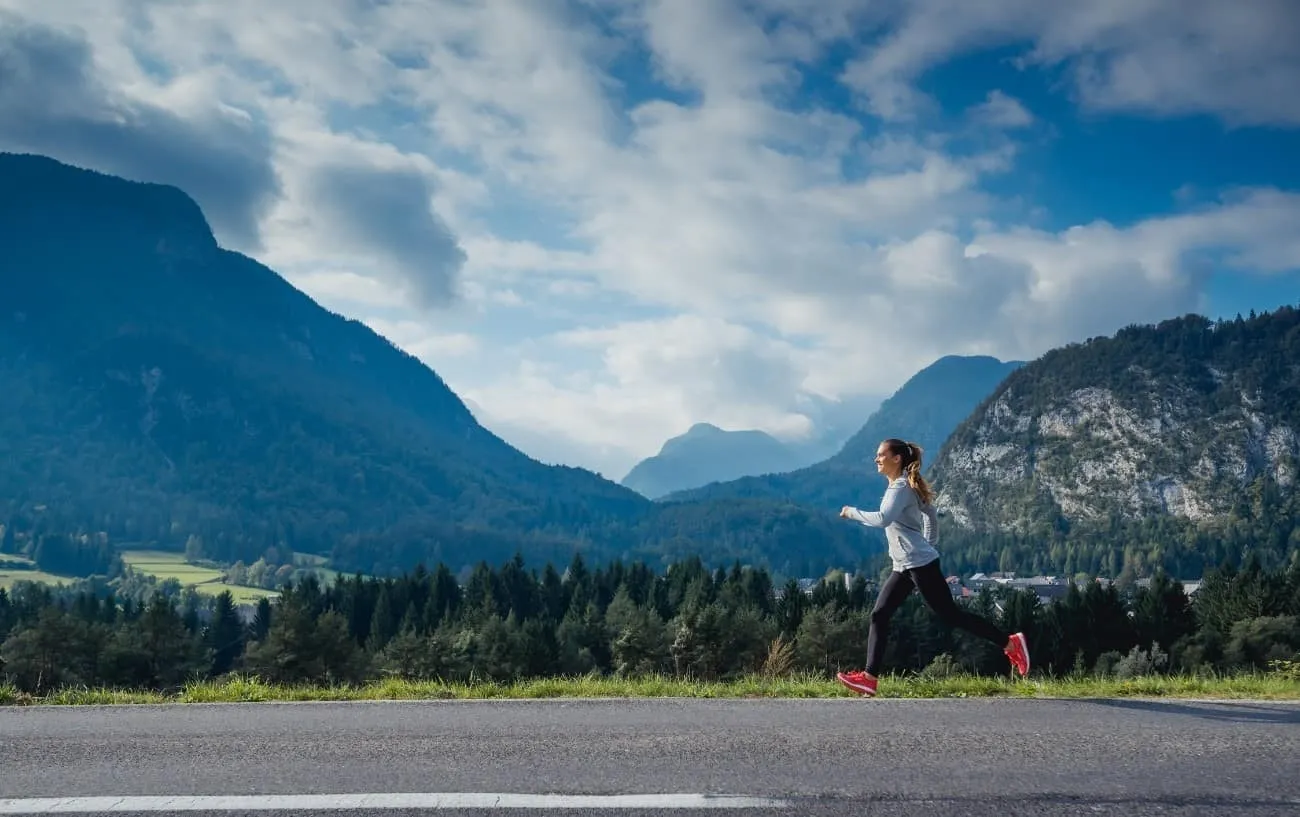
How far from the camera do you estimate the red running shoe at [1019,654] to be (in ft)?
31.5

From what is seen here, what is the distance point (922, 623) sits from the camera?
7919 cm

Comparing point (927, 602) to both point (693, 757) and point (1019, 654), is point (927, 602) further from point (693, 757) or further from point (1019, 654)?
point (693, 757)

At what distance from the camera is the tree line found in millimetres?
63281

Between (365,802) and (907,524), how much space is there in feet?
20.6

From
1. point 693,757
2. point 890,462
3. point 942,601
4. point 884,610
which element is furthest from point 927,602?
point 693,757

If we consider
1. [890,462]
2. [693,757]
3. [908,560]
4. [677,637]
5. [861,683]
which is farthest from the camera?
[677,637]

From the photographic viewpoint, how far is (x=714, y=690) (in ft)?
33.9

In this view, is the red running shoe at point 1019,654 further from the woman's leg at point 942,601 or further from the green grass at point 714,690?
the green grass at point 714,690

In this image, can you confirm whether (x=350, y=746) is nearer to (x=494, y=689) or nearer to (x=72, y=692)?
(x=494, y=689)

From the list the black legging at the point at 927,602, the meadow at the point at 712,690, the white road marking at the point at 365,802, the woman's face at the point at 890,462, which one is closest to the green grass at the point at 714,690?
the meadow at the point at 712,690

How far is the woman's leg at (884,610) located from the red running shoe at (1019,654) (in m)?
1.29

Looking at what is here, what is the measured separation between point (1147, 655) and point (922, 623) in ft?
58.2

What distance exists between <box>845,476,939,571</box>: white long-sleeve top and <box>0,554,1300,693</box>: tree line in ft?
140

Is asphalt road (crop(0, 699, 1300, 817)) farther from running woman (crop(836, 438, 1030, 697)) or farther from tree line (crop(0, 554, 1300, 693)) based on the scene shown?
tree line (crop(0, 554, 1300, 693))
